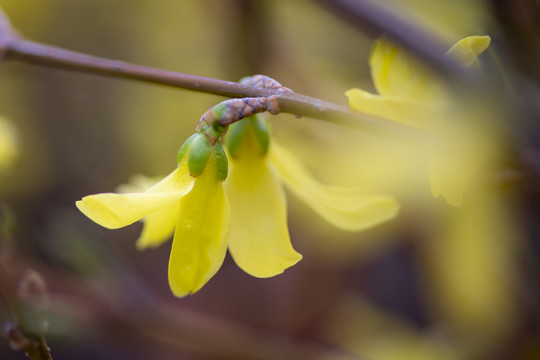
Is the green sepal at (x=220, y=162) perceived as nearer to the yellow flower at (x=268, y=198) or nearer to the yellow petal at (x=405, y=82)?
the yellow flower at (x=268, y=198)

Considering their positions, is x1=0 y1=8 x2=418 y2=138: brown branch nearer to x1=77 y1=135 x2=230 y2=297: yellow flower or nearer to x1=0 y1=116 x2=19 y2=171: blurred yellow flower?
x1=77 y1=135 x2=230 y2=297: yellow flower

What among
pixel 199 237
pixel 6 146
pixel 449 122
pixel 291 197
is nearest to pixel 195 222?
pixel 199 237

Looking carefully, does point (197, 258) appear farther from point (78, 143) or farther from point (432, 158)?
point (78, 143)

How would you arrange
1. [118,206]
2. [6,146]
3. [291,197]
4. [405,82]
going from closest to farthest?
[118,206] → [405,82] → [6,146] → [291,197]

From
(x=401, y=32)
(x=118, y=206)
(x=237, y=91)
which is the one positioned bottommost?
(x=118, y=206)

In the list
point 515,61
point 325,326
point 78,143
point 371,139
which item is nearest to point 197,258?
point 515,61

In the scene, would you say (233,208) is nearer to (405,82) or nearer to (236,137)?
(236,137)
